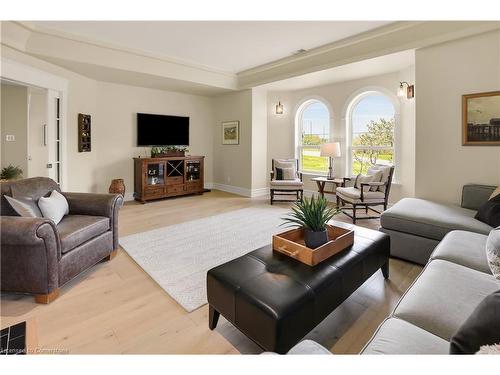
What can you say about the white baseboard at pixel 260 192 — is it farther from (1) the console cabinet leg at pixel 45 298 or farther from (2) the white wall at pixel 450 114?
(1) the console cabinet leg at pixel 45 298

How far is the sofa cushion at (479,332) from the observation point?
0.79 meters

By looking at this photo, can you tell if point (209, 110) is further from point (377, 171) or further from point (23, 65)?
point (377, 171)

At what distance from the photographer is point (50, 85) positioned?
4.21 metres

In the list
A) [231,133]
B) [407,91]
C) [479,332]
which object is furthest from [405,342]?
[231,133]

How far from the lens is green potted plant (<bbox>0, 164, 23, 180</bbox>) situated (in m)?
5.07

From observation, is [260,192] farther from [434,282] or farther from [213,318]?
[434,282]

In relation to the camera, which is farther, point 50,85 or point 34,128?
point 34,128

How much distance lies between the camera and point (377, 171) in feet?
14.7

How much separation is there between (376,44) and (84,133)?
503cm

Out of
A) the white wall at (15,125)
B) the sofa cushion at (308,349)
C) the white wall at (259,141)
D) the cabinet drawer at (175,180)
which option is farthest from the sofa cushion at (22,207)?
the white wall at (259,141)

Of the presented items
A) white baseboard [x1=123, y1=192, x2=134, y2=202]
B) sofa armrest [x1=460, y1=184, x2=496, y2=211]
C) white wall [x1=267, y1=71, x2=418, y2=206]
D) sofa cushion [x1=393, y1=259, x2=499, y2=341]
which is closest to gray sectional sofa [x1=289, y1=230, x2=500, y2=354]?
sofa cushion [x1=393, y1=259, x2=499, y2=341]

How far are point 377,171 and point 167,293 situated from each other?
371 cm

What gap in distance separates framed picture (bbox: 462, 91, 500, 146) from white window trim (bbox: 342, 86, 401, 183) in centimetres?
156
